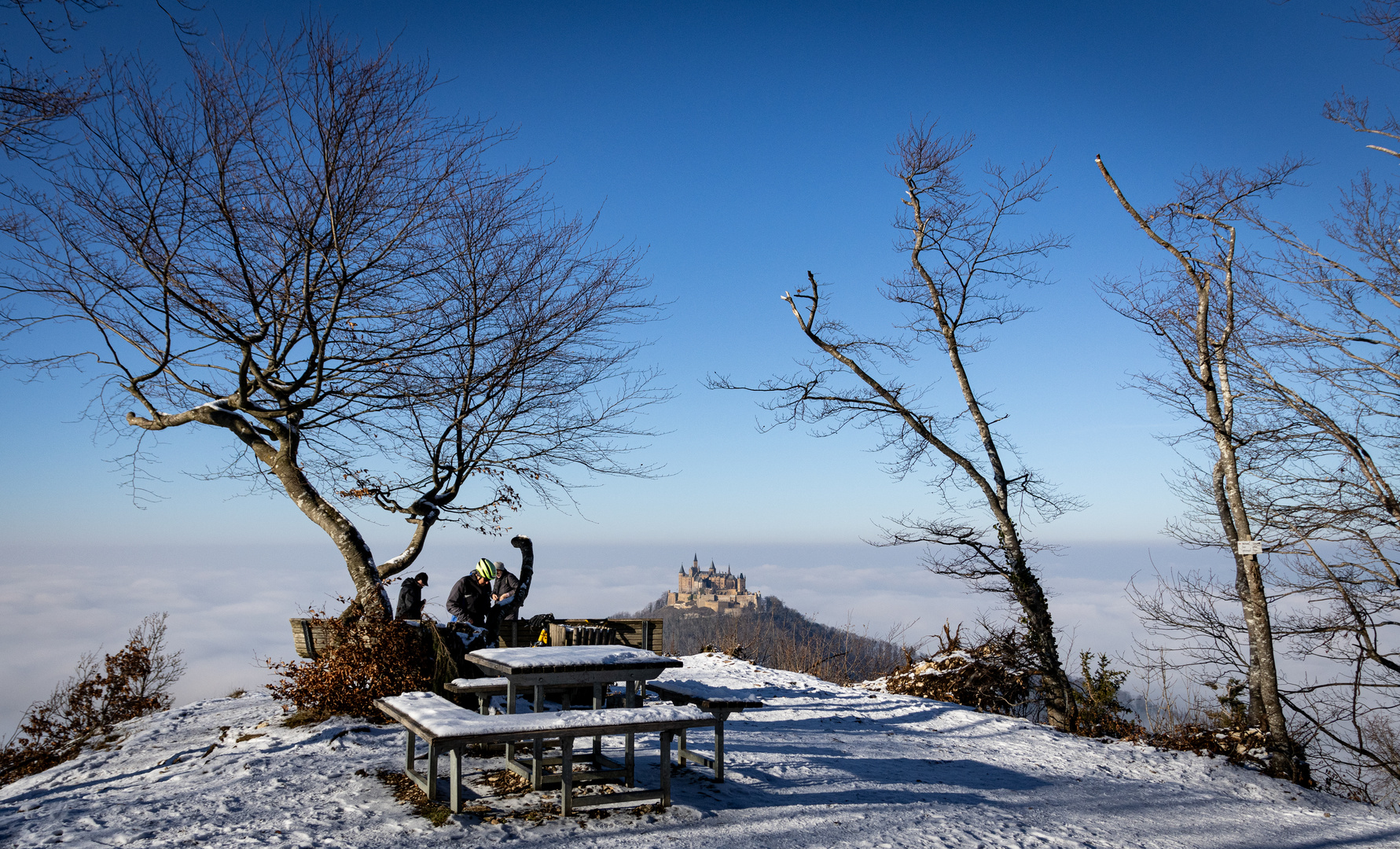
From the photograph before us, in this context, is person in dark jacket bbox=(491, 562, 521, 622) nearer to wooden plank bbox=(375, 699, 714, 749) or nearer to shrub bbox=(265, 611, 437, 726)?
shrub bbox=(265, 611, 437, 726)

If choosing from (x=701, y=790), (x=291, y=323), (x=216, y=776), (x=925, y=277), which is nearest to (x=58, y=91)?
(x=291, y=323)

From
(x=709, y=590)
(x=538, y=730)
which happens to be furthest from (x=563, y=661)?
(x=709, y=590)

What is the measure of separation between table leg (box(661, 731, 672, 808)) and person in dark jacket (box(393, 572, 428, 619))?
14.5ft

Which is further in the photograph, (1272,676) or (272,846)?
(1272,676)

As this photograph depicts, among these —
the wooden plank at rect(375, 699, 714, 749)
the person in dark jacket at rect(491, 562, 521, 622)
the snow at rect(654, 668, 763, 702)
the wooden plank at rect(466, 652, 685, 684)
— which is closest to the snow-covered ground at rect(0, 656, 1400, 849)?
the wooden plank at rect(375, 699, 714, 749)

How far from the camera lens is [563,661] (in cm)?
614

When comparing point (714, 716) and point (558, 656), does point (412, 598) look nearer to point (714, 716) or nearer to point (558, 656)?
point (558, 656)

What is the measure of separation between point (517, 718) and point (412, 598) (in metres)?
4.58

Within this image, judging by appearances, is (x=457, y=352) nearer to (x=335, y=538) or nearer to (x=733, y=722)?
(x=335, y=538)

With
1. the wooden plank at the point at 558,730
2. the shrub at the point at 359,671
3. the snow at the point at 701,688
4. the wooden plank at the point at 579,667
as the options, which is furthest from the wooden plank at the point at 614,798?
the snow at the point at 701,688

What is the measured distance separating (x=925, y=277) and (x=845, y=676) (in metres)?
6.82

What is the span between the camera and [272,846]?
4.74m

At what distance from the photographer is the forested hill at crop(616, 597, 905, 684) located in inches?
585

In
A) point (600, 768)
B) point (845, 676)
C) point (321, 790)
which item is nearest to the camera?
point (321, 790)
